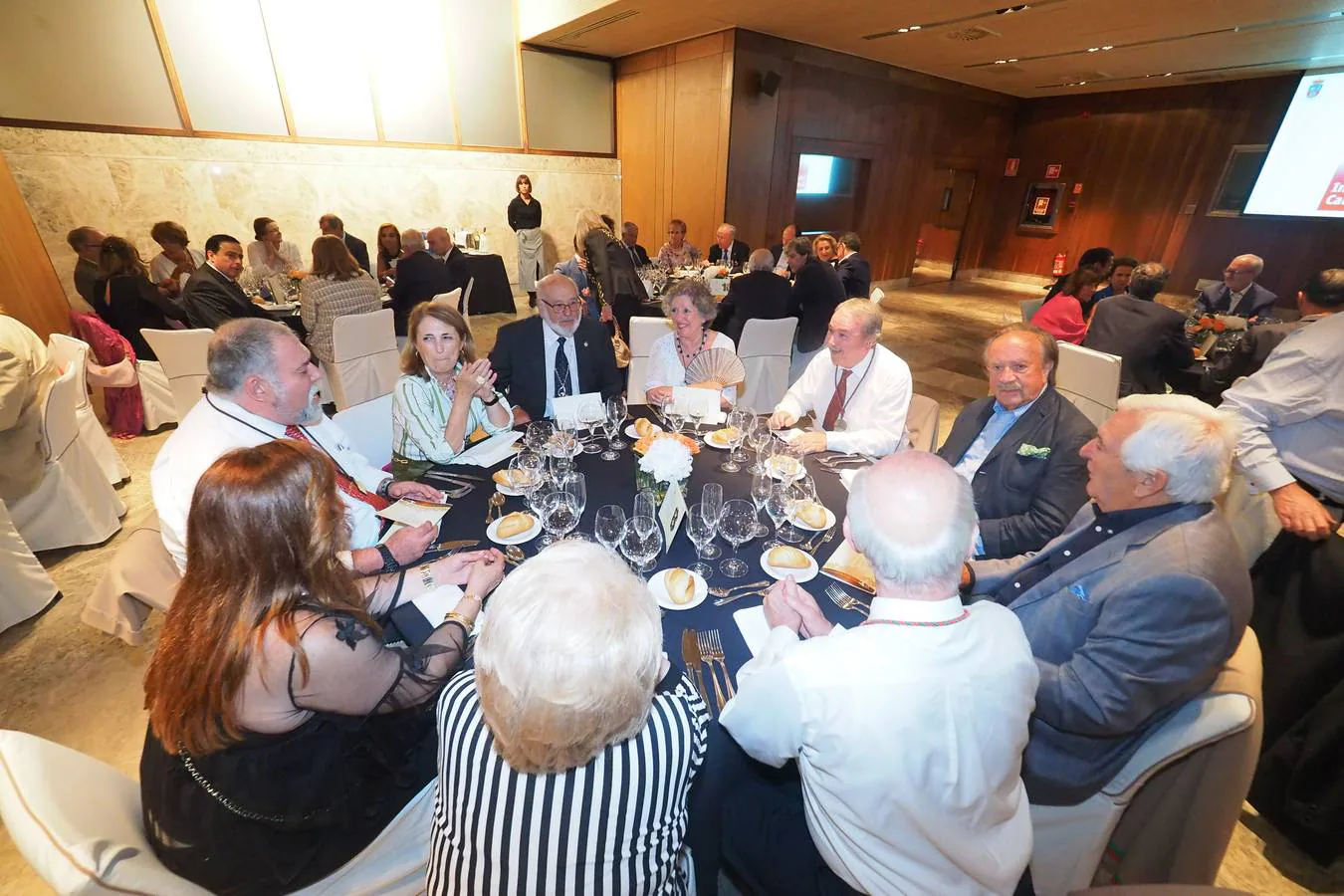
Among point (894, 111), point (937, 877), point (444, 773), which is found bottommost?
point (937, 877)

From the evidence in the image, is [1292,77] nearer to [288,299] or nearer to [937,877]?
[937,877]

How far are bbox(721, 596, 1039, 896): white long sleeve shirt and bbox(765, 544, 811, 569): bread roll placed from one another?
58 centimetres

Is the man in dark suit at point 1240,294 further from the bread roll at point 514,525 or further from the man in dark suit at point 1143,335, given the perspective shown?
the bread roll at point 514,525

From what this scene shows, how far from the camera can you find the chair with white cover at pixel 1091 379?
361 cm

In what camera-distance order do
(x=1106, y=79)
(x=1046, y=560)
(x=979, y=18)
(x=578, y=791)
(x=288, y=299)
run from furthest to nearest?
1. (x=1106, y=79)
2. (x=979, y=18)
3. (x=288, y=299)
4. (x=1046, y=560)
5. (x=578, y=791)

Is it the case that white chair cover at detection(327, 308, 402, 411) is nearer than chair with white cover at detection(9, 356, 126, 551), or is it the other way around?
chair with white cover at detection(9, 356, 126, 551)

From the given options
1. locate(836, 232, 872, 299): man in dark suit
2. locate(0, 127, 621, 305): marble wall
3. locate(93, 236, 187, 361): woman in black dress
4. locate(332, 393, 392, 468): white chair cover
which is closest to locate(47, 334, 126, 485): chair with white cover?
locate(93, 236, 187, 361): woman in black dress

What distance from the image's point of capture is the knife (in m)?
1.39

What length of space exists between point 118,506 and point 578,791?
4603mm

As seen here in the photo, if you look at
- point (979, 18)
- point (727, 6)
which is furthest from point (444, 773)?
point (979, 18)

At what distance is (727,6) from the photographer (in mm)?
7227

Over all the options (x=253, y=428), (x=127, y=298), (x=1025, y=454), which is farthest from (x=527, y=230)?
(x=1025, y=454)

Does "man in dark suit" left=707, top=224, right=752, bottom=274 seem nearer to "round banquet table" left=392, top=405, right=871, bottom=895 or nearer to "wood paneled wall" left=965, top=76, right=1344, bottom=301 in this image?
"round banquet table" left=392, top=405, right=871, bottom=895

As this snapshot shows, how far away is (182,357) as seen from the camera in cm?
426
